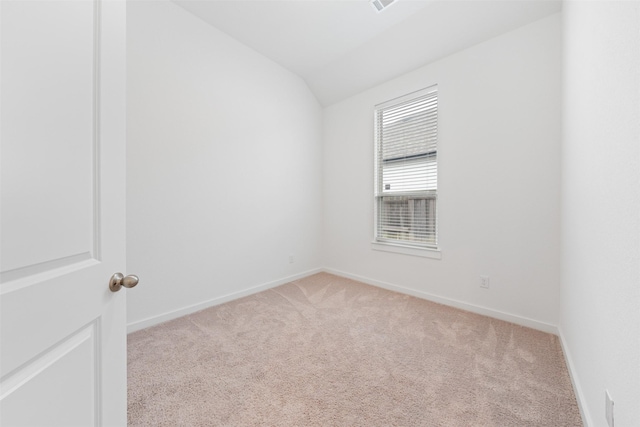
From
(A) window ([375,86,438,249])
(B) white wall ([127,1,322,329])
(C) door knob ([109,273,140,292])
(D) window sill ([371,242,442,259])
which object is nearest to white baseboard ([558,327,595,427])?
(D) window sill ([371,242,442,259])

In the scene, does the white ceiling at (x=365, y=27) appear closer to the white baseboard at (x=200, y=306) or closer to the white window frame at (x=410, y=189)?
the white window frame at (x=410, y=189)

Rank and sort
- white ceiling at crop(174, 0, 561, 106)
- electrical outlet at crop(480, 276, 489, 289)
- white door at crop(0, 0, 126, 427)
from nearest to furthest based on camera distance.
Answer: white door at crop(0, 0, 126, 427) < white ceiling at crop(174, 0, 561, 106) < electrical outlet at crop(480, 276, 489, 289)

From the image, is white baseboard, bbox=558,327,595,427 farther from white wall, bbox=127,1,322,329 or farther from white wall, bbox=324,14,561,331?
white wall, bbox=127,1,322,329

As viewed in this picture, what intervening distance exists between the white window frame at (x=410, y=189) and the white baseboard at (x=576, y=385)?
1146 millimetres

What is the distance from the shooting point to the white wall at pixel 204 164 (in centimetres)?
211

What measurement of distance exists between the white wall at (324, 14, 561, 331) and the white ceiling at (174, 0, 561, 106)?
16 centimetres

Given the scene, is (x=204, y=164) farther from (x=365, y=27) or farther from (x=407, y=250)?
(x=407, y=250)

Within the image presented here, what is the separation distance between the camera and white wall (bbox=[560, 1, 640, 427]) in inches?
29.4

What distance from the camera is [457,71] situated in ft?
8.16

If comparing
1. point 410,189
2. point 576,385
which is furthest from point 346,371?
point 410,189

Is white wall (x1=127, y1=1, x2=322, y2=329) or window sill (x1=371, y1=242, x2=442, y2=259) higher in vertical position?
white wall (x1=127, y1=1, x2=322, y2=329)

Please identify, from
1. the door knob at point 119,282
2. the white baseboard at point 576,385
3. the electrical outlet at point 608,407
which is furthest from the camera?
the white baseboard at point 576,385

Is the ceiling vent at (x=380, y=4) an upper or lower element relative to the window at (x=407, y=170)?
upper

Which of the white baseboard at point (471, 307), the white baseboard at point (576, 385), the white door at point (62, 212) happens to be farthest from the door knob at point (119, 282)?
the white baseboard at point (471, 307)
